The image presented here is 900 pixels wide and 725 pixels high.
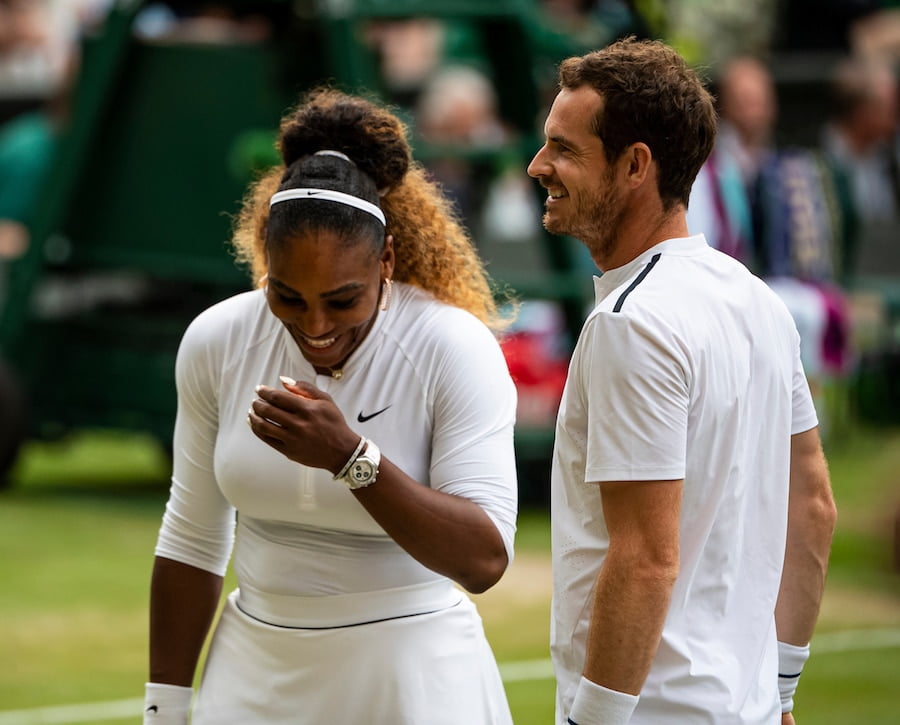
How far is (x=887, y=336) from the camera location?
11961mm

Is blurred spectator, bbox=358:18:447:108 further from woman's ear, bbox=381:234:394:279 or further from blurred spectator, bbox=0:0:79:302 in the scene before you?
woman's ear, bbox=381:234:394:279

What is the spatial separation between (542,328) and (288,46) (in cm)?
260

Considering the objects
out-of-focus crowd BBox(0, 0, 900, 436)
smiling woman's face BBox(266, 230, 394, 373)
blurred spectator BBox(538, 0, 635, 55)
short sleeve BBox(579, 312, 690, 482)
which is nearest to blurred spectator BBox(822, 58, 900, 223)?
out-of-focus crowd BBox(0, 0, 900, 436)

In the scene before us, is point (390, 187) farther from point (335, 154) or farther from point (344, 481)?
point (344, 481)

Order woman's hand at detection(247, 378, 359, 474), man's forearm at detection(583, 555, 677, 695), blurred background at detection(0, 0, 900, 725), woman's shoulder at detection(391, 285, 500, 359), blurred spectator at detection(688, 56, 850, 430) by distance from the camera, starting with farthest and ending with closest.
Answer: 1. blurred spectator at detection(688, 56, 850, 430)
2. blurred background at detection(0, 0, 900, 725)
3. woman's shoulder at detection(391, 285, 500, 359)
4. woman's hand at detection(247, 378, 359, 474)
5. man's forearm at detection(583, 555, 677, 695)

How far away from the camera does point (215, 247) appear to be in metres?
8.76

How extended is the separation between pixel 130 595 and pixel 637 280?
4915 millimetres

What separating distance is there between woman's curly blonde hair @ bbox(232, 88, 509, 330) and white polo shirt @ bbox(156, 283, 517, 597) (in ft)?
0.30

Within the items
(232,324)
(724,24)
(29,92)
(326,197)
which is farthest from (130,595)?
(724,24)

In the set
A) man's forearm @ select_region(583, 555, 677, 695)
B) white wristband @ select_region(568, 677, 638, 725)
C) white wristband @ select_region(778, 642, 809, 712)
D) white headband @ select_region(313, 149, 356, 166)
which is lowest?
white wristband @ select_region(778, 642, 809, 712)

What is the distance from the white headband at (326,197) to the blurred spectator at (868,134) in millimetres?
9632

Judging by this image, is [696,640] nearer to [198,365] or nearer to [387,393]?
[387,393]

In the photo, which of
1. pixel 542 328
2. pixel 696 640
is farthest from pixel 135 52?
pixel 696 640

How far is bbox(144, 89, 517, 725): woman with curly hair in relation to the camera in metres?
2.80
